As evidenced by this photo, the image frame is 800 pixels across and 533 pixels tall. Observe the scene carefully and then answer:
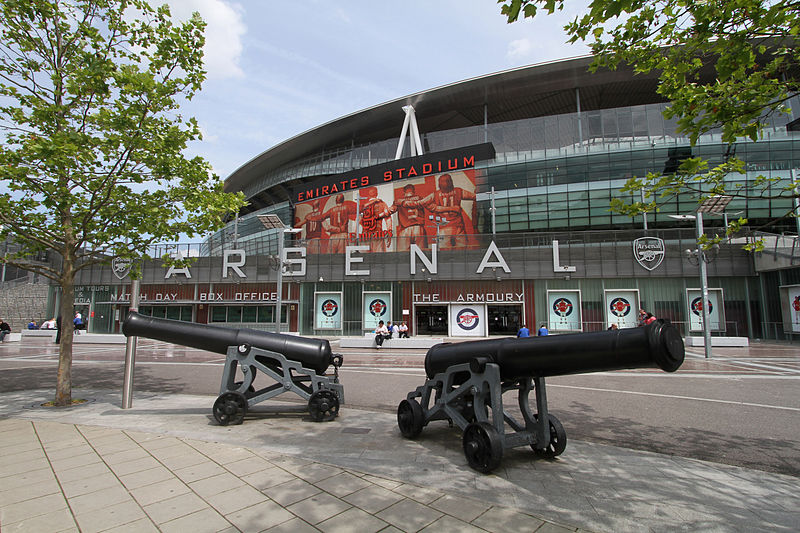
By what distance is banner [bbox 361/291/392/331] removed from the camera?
27.5m

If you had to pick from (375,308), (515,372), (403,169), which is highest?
(403,169)

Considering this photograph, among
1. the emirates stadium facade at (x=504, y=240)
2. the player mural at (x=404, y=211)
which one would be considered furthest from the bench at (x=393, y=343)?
the player mural at (x=404, y=211)

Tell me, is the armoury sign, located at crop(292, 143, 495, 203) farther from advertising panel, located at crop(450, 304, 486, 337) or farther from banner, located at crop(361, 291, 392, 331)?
advertising panel, located at crop(450, 304, 486, 337)

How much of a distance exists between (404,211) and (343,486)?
106ft

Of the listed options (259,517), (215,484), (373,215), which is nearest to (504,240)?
(373,215)

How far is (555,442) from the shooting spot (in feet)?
15.8

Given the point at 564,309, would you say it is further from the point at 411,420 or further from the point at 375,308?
the point at 411,420

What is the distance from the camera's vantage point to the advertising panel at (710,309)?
24.0 meters

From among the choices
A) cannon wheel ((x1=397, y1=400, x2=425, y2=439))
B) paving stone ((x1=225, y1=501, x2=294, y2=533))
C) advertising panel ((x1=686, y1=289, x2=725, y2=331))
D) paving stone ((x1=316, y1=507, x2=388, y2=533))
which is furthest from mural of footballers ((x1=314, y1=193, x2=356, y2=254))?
paving stone ((x1=316, y1=507, x2=388, y2=533))

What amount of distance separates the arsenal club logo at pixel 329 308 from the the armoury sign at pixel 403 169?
44.7 ft

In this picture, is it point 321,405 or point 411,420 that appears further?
point 321,405

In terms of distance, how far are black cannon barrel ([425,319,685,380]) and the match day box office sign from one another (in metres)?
24.9

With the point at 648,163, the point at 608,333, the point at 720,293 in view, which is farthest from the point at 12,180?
the point at 648,163

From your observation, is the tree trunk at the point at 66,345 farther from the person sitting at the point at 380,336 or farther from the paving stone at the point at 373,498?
the person sitting at the point at 380,336
